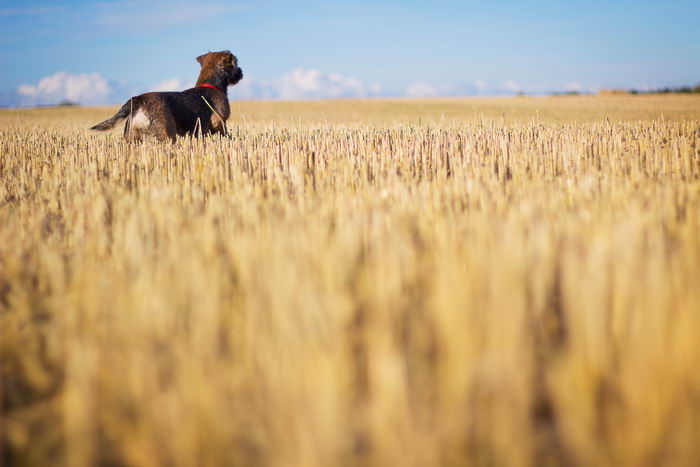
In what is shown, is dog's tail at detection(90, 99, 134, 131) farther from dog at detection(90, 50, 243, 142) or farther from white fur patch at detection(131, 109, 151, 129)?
white fur patch at detection(131, 109, 151, 129)

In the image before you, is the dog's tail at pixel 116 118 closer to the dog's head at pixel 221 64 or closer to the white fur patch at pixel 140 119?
the white fur patch at pixel 140 119

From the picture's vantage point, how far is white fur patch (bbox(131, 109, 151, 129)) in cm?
676

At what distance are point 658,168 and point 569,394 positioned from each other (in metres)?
3.93

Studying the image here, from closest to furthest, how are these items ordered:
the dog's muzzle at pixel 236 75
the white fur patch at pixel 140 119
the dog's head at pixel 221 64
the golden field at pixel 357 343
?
the golden field at pixel 357 343 → the white fur patch at pixel 140 119 → the dog's head at pixel 221 64 → the dog's muzzle at pixel 236 75

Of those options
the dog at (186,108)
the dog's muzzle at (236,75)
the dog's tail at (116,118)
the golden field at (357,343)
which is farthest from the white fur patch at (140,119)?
the golden field at (357,343)

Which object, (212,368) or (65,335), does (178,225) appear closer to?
Answer: (65,335)

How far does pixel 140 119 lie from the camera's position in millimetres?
6777

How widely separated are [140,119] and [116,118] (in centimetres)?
31

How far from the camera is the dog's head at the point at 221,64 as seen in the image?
8211mm

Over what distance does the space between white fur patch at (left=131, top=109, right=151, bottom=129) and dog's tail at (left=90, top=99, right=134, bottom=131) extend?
115 mm

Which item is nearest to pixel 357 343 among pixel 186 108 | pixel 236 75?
pixel 186 108

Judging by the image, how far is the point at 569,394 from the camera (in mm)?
1018

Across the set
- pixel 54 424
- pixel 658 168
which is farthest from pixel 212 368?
pixel 658 168

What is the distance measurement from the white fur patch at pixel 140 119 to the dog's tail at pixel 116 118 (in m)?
0.11
